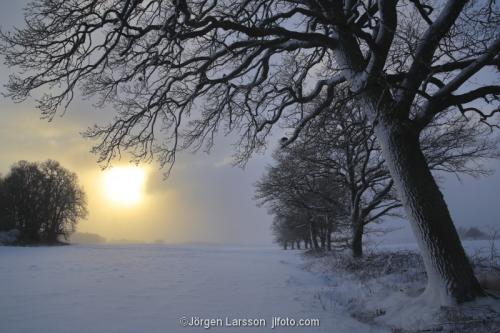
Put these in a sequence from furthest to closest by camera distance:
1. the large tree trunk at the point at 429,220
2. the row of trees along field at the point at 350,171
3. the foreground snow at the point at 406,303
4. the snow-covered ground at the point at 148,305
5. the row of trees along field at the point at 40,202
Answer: the row of trees along field at the point at 40,202 → the row of trees along field at the point at 350,171 → the large tree trunk at the point at 429,220 → the snow-covered ground at the point at 148,305 → the foreground snow at the point at 406,303

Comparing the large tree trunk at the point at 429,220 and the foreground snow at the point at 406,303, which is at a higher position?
the large tree trunk at the point at 429,220

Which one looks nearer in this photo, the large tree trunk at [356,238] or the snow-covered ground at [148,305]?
the snow-covered ground at [148,305]

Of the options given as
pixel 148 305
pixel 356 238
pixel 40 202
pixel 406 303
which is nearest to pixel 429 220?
pixel 406 303

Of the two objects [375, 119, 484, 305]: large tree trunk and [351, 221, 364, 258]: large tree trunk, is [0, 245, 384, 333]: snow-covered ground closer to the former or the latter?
[375, 119, 484, 305]: large tree trunk

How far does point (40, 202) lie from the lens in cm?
5300

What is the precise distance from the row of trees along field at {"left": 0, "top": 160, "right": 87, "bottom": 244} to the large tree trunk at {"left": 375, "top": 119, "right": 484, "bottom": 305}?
55.8 metres

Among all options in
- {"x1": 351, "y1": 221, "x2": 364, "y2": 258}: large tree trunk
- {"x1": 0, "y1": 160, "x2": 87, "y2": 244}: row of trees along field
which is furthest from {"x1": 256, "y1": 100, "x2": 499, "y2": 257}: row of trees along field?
{"x1": 0, "y1": 160, "x2": 87, "y2": 244}: row of trees along field

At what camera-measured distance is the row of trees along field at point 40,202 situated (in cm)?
5109

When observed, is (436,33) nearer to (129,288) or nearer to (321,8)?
(321,8)

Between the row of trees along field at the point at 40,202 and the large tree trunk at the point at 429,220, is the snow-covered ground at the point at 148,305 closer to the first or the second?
the large tree trunk at the point at 429,220

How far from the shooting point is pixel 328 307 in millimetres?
6965

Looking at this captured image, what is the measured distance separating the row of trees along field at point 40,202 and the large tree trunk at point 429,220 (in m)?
55.8

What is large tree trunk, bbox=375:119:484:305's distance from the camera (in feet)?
18.0

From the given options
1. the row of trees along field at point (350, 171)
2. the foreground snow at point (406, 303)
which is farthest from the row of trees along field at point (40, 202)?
the foreground snow at point (406, 303)
